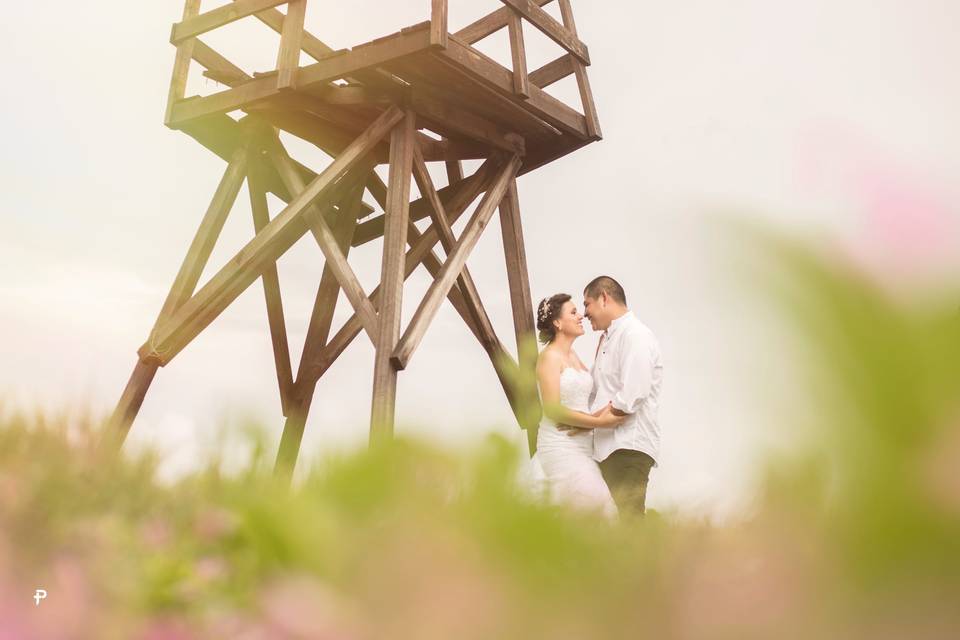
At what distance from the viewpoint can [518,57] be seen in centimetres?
583

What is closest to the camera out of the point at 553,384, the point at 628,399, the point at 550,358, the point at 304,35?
the point at 628,399

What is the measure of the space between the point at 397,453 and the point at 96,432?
0.69 meters

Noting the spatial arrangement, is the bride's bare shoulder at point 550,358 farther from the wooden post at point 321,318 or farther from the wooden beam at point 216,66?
the wooden beam at point 216,66

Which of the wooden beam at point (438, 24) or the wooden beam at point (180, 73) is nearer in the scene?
the wooden beam at point (438, 24)

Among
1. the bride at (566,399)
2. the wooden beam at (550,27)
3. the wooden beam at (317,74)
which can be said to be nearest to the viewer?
the bride at (566,399)

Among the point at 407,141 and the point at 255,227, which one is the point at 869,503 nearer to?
the point at 407,141

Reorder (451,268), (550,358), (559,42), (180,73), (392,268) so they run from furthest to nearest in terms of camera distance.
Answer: (180,73) < (559,42) < (451,268) < (392,268) < (550,358)

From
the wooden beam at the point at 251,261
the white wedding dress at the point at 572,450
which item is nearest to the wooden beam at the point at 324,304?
the wooden beam at the point at 251,261

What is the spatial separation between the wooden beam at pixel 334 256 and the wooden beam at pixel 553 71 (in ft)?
7.11

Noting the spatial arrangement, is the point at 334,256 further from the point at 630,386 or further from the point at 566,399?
the point at 630,386

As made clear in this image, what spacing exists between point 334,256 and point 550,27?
7.98 ft

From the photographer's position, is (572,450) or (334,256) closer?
(572,450)

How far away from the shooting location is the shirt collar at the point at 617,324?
15.8 ft

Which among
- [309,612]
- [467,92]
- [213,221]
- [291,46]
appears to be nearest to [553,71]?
[467,92]
